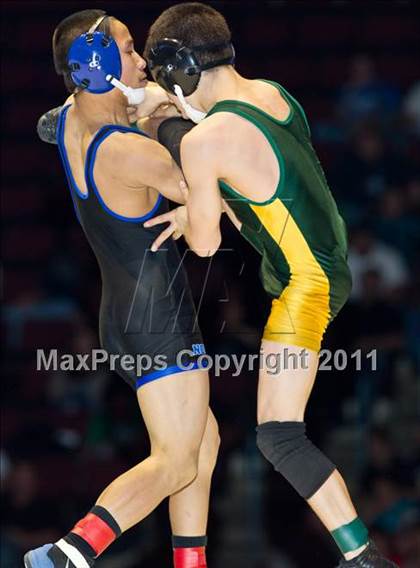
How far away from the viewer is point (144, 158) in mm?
3963

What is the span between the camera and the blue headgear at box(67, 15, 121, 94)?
4039 mm

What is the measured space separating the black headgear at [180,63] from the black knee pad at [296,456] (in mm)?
1075

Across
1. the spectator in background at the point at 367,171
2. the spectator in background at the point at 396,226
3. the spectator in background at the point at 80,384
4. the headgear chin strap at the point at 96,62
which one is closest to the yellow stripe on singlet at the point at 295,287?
the headgear chin strap at the point at 96,62

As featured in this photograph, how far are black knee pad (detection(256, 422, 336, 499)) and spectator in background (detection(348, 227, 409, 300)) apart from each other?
3.31m

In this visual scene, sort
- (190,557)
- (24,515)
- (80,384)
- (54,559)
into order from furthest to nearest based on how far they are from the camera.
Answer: (80,384)
(24,515)
(190,557)
(54,559)

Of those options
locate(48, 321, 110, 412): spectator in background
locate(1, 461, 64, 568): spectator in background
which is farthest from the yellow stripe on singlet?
locate(48, 321, 110, 412): spectator in background

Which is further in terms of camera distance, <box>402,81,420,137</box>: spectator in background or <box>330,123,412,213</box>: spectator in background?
<box>402,81,420,137</box>: spectator in background

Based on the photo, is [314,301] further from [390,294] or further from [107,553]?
[390,294]

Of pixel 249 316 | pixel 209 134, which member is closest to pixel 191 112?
pixel 209 134

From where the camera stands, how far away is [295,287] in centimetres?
394

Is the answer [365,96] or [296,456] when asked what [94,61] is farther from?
[365,96]

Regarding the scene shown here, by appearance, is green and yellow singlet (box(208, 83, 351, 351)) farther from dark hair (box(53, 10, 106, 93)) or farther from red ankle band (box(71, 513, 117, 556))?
red ankle band (box(71, 513, 117, 556))

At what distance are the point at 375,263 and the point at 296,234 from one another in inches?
133

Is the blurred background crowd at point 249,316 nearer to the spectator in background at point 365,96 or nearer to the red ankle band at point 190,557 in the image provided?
the spectator in background at point 365,96
